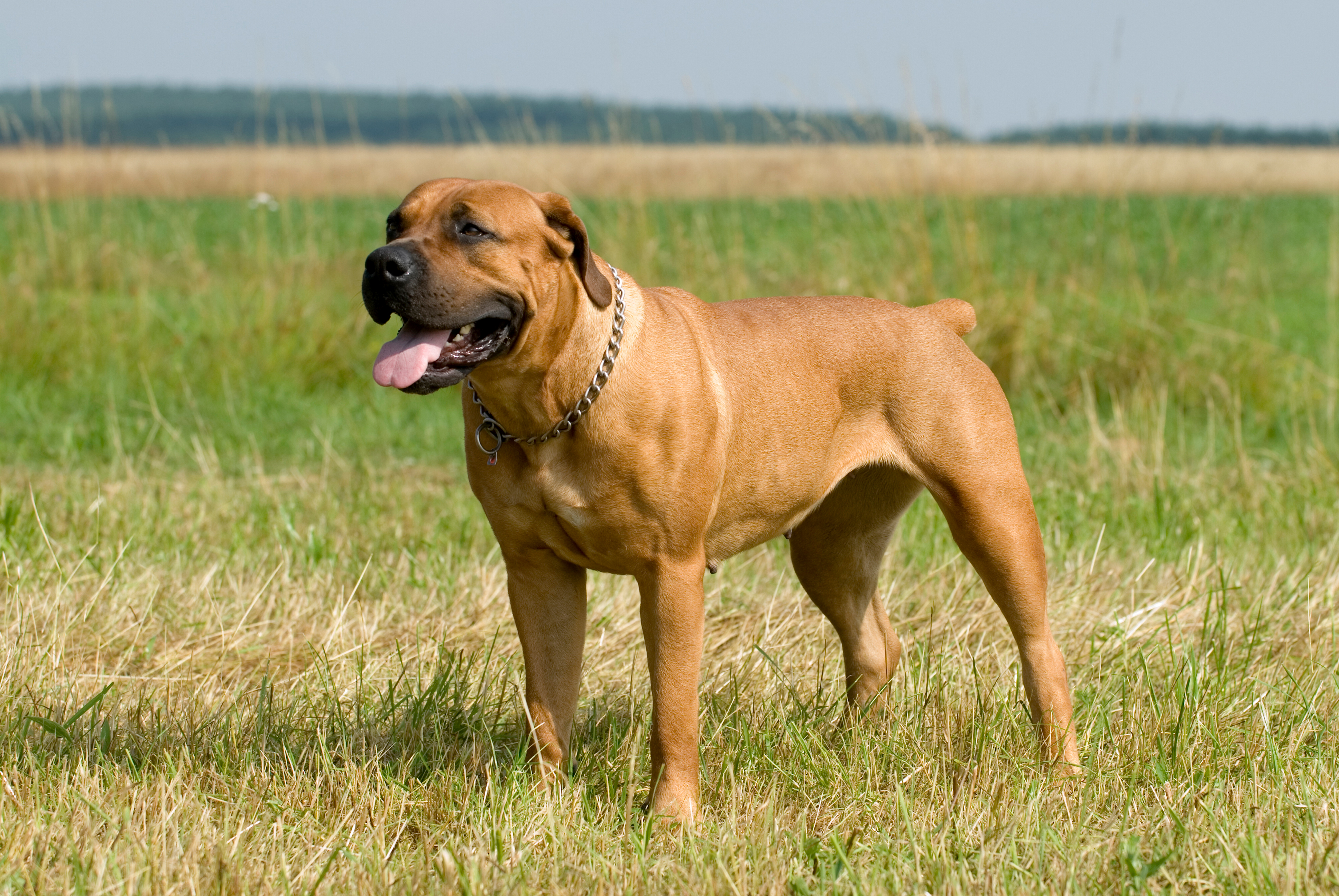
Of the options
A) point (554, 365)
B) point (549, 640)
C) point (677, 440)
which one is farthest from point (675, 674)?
point (554, 365)

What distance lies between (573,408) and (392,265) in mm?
536

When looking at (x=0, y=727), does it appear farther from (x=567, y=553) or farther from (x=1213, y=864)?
(x=1213, y=864)

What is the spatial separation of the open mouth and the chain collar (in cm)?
11

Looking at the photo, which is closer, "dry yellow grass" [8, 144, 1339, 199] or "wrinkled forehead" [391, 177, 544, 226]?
"wrinkled forehead" [391, 177, 544, 226]

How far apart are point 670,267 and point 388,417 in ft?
7.62

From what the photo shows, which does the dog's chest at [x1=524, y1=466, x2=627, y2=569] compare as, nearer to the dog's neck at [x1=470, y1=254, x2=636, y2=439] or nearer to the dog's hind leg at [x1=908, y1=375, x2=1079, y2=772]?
the dog's neck at [x1=470, y1=254, x2=636, y2=439]

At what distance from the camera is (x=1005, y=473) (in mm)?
3553

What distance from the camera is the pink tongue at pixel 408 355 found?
2736 mm

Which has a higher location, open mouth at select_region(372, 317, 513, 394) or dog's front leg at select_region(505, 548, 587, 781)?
open mouth at select_region(372, 317, 513, 394)

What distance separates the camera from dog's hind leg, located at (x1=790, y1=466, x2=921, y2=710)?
3840 mm

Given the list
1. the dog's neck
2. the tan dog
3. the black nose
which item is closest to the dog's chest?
the tan dog

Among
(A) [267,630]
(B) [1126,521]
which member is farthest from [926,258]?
(A) [267,630]

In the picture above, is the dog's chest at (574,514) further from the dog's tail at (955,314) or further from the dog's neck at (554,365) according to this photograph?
the dog's tail at (955,314)

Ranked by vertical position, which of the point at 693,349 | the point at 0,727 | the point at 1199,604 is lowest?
the point at 1199,604
